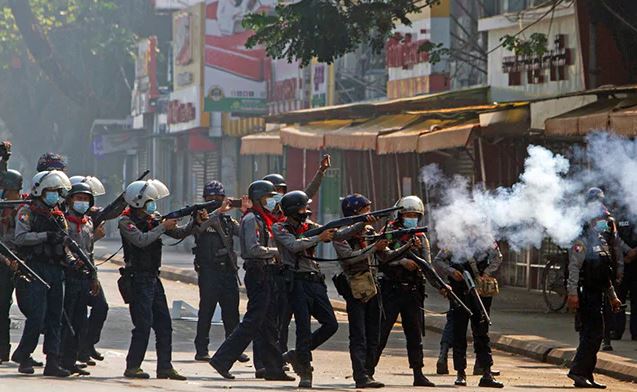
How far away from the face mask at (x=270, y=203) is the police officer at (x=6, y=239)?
230 centimetres

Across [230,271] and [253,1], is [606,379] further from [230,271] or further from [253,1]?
[253,1]

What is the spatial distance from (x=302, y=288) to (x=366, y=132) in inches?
674

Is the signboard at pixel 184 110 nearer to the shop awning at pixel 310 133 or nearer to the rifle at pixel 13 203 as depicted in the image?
the shop awning at pixel 310 133

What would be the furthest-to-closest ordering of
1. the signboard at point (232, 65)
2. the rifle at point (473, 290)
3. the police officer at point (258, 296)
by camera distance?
the signboard at point (232, 65) < the rifle at point (473, 290) < the police officer at point (258, 296)

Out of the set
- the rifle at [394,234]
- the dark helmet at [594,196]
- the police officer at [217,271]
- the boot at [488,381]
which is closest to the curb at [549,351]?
the dark helmet at [594,196]

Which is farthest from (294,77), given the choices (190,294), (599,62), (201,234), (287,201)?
(287,201)

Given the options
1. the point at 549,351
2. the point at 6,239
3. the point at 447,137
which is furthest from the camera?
the point at 447,137

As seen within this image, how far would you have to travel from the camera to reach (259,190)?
1548cm

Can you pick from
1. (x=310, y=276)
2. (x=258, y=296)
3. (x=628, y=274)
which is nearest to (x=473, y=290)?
(x=310, y=276)

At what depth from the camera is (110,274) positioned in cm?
3647

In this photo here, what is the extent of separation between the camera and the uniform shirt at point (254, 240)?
1531cm

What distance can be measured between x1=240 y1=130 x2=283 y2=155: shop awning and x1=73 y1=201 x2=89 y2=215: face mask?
72.6 ft

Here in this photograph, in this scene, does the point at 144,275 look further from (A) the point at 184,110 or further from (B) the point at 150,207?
(A) the point at 184,110

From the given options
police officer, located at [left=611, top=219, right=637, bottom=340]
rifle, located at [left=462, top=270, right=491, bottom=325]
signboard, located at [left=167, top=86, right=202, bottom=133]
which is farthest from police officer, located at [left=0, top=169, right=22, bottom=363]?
signboard, located at [left=167, top=86, right=202, bottom=133]
